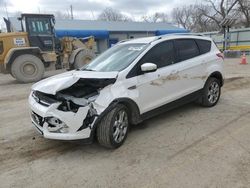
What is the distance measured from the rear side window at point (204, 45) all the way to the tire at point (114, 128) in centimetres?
258

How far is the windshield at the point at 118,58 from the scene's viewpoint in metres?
4.35

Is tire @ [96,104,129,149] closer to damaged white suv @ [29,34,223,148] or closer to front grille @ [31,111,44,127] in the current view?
damaged white suv @ [29,34,223,148]

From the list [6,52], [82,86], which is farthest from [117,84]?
[6,52]

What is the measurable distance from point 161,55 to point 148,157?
6.52 ft

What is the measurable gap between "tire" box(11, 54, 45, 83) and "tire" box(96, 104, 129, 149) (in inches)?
347

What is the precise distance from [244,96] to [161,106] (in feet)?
11.1

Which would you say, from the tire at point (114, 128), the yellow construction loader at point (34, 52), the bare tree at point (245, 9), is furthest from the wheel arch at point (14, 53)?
the bare tree at point (245, 9)

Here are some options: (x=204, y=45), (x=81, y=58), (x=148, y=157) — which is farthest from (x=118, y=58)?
(x=81, y=58)

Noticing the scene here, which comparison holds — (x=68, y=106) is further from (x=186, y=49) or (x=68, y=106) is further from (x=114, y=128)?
(x=186, y=49)

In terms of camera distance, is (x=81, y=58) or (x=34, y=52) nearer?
(x=34, y=52)

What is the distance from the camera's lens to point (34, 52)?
11.8m

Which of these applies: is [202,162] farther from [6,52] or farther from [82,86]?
[6,52]

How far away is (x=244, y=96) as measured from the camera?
22.4 feet

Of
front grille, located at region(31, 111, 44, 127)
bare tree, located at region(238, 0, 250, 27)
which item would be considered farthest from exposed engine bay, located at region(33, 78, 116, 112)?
bare tree, located at region(238, 0, 250, 27)
